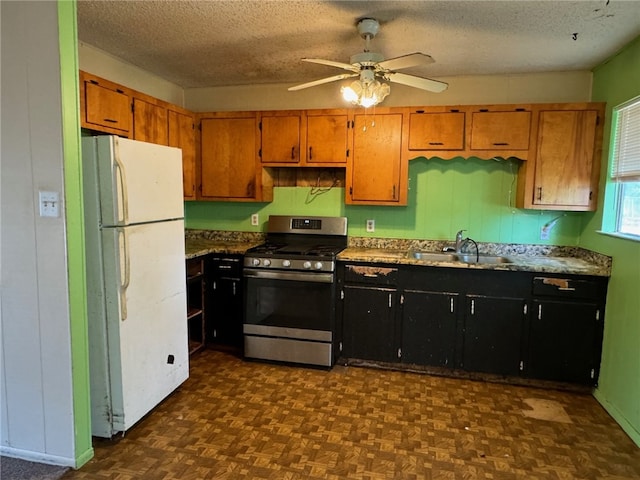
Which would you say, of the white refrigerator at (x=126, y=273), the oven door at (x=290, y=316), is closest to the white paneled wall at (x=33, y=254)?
the white refrigerator at (x=126, y=273)

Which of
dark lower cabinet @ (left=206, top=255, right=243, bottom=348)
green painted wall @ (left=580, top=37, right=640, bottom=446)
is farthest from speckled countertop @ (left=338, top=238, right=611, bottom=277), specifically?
dark lower cabinet @ (left=206, top=255, right=243, bottom=348)

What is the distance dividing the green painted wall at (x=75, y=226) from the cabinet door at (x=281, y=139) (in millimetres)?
1828

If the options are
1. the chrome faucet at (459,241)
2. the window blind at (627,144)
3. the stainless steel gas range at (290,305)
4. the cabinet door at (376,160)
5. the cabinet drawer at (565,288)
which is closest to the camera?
the window blind at (627,144)

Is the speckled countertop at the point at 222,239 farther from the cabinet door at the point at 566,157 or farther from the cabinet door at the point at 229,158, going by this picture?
the cabinet door at the point at 566,157

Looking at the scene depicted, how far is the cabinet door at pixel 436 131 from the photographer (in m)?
3.38

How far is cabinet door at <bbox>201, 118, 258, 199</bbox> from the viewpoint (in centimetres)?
380

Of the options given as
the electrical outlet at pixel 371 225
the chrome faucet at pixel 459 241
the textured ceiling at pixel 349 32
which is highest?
the textured ceiling at pixel 349 32

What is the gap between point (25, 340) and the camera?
84.3 inches

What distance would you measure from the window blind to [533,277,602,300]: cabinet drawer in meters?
0.75

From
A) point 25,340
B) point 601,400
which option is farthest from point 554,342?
point 25,340

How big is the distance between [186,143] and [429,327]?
8.53ft

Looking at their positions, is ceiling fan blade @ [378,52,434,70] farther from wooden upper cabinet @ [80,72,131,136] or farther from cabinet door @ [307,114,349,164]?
wooden upper cabinet @ [80,72,131,136]

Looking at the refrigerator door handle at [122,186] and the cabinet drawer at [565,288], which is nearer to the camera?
the refrigerator door handle at [122,186]

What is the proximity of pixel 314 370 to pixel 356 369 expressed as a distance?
339 mm
